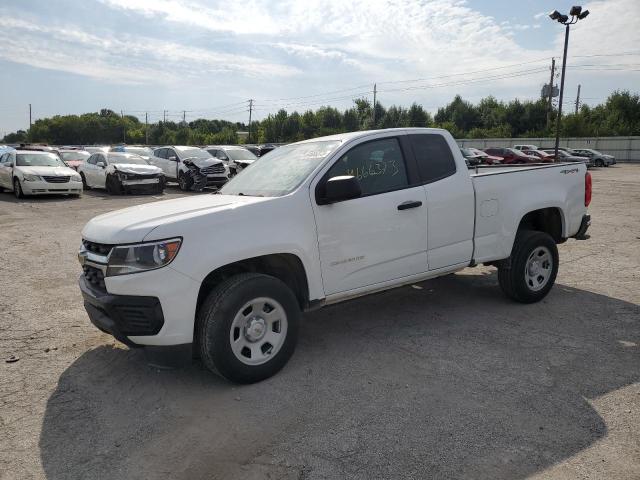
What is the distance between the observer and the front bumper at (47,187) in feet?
55.7

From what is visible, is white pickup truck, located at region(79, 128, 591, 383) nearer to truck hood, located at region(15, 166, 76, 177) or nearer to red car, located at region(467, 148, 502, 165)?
truck hood, located at region(15, 166, 76, 177)

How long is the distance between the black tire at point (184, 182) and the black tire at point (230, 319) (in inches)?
672

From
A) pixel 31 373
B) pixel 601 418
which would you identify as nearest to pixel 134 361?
pixel 31 373

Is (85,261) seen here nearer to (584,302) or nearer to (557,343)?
(557,343)

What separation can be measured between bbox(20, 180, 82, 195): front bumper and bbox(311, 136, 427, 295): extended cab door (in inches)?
606

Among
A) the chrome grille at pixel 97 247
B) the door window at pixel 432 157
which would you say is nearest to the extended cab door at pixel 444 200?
the door window at pixel 432 157

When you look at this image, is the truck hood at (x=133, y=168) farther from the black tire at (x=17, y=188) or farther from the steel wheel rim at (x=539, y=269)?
the steel wheel rim at (x=539, y=269)

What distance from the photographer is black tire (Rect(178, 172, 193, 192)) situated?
20.2 metres

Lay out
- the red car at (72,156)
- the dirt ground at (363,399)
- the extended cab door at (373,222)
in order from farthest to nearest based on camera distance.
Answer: the red car at (72,156), the extended cab door at (373,222), the dirt ground at (363,399)

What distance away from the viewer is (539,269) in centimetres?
575

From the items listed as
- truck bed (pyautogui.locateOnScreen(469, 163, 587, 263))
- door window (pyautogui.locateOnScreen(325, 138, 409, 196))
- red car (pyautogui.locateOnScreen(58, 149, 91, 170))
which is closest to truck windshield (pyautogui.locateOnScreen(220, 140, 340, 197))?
door window (pyautogui.locateOnScreen(325, 138, 409, 196))

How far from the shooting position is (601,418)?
3.36 metres

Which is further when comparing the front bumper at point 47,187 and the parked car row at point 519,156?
the parked car row at point 519,156

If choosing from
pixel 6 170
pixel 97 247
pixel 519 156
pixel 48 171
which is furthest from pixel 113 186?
pixel 519 156
